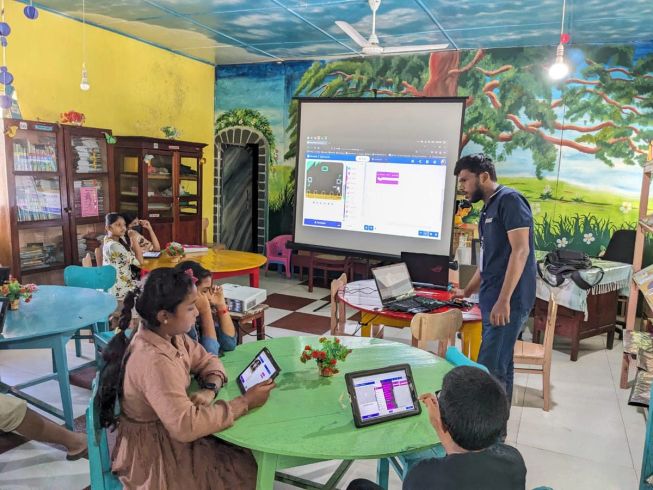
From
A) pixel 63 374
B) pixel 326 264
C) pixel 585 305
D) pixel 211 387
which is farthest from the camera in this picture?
Answer: pixel 326 264

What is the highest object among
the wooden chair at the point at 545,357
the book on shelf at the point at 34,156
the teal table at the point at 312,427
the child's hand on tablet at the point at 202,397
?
the book on shelf at the point at 34,156

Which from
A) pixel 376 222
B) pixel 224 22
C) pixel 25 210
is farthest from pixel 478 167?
pixel 25 210

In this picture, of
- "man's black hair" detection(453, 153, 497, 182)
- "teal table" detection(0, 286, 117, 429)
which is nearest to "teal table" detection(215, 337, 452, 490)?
"teal table" detection(0, 286, 117, 429)

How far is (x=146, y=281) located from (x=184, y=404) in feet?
1.46

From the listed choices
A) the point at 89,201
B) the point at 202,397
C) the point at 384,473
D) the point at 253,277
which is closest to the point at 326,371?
the point at 202,397

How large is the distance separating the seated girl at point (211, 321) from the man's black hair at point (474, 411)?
48.5 inches

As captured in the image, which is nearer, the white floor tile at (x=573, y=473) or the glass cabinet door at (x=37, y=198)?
the white floor tile at (x=573, y=473)

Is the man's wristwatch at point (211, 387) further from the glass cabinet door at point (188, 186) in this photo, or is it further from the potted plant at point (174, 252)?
the glass cabinet door at point (188, 186)

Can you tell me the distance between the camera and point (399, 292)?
11.2ft

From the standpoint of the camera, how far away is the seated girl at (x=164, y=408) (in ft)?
5.36

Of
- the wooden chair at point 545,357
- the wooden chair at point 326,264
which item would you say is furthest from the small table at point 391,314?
the wooden chair at point 326,264

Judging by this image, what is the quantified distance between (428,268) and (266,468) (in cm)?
235

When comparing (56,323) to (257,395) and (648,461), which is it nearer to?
(257,395)

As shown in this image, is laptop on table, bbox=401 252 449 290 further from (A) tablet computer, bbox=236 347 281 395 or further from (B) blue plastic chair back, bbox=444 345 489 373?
(A) tablet computer, bbox=236 347 281 395
